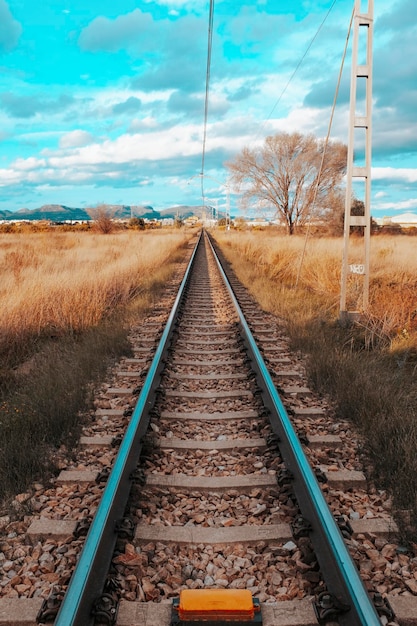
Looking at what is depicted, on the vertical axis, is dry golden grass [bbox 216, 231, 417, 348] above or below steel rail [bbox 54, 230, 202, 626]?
above

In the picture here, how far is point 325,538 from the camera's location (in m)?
2.50

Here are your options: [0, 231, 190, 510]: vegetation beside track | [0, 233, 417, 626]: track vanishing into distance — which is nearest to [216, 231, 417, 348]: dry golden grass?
[0, 233, 417, 626]: track vanishing into distance

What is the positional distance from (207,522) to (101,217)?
137 feet

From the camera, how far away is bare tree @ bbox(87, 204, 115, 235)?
4219 centimetres

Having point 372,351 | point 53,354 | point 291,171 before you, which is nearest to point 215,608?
point 53,354

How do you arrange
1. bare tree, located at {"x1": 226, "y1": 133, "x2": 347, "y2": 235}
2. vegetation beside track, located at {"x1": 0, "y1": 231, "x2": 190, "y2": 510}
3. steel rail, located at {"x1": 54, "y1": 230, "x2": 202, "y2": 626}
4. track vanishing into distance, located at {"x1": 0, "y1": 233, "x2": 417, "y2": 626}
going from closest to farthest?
steel rail, located at {"x1": 54, "y1": 230, "x2": 202, "y2": 626}
track vanishing into distance, located at {"x1": 0, "y1": 233, "x2": 417, "y2": 626}
vegetation beside track, located at {"x1": 0, "y1": 231, "x2": 190, "y2": 510}
bare tree, located at {"x1": 226, "y1": 133, "x2": 347, "y2": 235}

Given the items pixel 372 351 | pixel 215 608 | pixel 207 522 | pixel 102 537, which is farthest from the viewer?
pixel 372 351

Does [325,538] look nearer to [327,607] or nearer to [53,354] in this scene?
[327,607]

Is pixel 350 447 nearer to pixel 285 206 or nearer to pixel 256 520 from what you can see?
pixel 256 520

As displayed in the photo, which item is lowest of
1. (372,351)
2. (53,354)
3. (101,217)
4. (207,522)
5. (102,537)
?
(207,522)

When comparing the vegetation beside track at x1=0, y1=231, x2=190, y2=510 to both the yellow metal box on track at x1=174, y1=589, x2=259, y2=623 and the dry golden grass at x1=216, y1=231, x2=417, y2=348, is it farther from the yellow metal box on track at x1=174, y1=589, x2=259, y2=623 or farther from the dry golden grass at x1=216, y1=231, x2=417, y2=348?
the dry golden grass at x1=216, y1=231, x2=417, y2=348

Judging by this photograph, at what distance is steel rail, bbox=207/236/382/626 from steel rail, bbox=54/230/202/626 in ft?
3.48

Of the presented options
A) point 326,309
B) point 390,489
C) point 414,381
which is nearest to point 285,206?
point 326,309

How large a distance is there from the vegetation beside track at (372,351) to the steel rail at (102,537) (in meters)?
1.66
